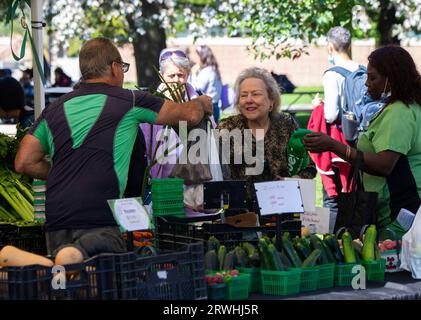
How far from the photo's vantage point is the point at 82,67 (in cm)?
412

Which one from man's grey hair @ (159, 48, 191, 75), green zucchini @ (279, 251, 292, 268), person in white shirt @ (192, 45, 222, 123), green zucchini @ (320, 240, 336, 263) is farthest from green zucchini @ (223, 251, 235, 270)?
person in white shirt @ (192, 45, 222, 123)

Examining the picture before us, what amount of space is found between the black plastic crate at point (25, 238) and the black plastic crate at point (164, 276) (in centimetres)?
107

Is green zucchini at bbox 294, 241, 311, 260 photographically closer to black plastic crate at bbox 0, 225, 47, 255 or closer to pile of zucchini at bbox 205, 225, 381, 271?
pile of zucchini at bbox 205, 225, 381, 271

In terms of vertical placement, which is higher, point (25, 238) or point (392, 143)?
point (392, 143)

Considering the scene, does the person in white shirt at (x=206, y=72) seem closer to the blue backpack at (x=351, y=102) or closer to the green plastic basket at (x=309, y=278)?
the blue backpack at (x=351, y=102)

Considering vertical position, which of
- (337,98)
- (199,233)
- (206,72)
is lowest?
(199,233)

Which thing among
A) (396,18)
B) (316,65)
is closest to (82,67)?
(396,18)

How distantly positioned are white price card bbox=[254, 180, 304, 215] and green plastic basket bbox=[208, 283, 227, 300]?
0.41 m

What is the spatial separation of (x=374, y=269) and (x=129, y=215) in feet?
3.85

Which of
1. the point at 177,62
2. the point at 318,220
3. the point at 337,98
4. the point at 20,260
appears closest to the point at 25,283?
the point at 20,260

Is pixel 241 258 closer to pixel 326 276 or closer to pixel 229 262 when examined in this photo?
pixel 229 262

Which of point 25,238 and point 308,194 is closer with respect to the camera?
point 25,238

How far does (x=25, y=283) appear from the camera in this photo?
3320 millimetres

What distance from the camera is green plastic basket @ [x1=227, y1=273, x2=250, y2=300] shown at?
370 centimetres
